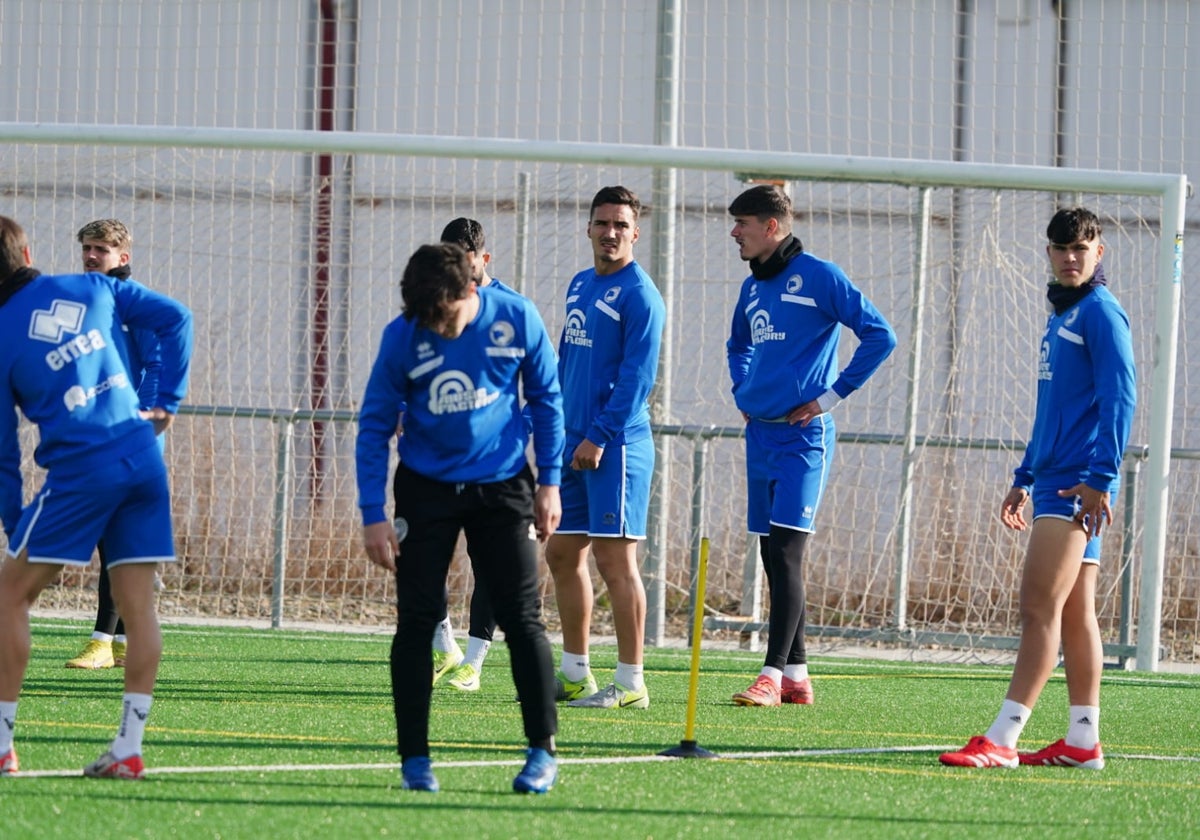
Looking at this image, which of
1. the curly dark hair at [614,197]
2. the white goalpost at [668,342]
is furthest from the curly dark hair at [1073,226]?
the white goalpost at [668,342]

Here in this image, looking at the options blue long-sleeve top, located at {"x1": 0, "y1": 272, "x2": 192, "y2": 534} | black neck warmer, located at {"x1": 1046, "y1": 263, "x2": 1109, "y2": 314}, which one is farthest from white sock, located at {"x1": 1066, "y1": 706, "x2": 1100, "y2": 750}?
blue long-sleeve top, located at {"x1": 0, "y1": 272, "x2": 192, "y2": 534}

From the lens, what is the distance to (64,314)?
5.02 meters

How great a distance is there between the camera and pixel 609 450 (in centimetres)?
725

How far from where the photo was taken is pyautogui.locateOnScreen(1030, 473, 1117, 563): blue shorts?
579cm

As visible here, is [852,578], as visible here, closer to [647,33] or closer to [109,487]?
[647,33]

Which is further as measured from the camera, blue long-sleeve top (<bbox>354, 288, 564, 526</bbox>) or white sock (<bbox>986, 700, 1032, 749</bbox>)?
white sock (<bbox>986, 700, 1032, 749</bbox>)

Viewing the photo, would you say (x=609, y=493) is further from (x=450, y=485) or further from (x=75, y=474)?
(x=75, y=474)

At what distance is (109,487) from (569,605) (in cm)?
273

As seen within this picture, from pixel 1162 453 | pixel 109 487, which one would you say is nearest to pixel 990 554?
pixel 1162 453

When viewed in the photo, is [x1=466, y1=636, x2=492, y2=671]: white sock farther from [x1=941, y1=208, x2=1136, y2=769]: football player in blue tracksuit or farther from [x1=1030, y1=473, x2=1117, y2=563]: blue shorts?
[x1=1030, y1=473, x2=1117, y2=563]: blue shorts

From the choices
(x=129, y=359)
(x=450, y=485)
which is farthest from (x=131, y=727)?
(x=129, y=359)

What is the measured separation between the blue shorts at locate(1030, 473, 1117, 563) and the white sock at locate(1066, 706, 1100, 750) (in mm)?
512

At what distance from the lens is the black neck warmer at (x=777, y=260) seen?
7699 mm

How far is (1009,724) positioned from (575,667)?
216 cm
